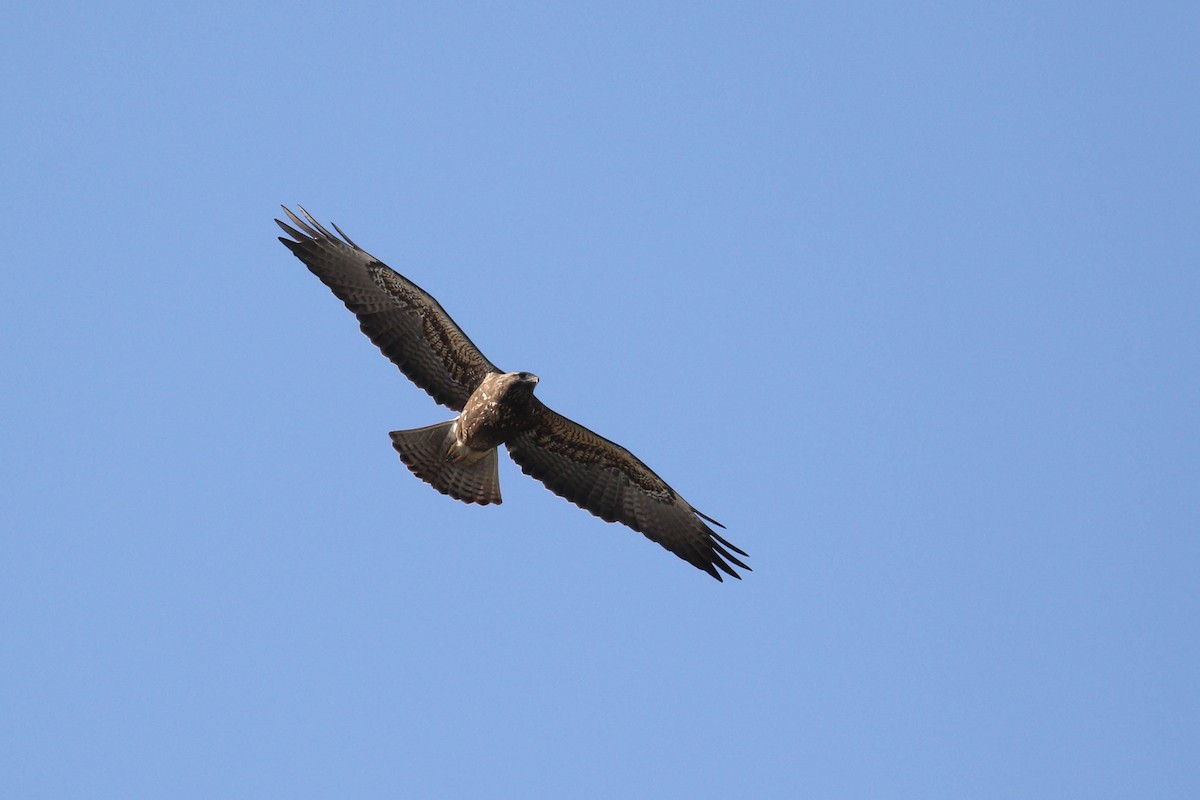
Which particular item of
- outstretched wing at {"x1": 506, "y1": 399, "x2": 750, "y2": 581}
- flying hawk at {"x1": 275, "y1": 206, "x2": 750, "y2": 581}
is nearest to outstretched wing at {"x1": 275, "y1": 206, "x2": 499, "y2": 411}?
flying hawk at {"x1": 275, "y1": 206, "x2": 750, "y2": 581}

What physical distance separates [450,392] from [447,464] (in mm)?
702

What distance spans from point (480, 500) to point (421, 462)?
2.24ft

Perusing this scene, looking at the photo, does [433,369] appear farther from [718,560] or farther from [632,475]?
[718,560]

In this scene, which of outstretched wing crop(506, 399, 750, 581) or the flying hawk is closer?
the flying hawk

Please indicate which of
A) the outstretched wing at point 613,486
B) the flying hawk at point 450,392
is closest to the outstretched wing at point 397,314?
the flying hawk at point 450,392

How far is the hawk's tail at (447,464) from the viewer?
15.0m

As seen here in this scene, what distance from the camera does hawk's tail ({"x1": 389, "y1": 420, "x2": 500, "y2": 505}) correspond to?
15.0 metres

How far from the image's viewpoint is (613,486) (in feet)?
51.8

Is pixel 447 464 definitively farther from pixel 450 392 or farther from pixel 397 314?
pixel 397 314

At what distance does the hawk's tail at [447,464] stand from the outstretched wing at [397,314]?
0.35m

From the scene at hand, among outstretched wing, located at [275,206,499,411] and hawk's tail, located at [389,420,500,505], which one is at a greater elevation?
outstretched wing, located at [275,206,499,411]

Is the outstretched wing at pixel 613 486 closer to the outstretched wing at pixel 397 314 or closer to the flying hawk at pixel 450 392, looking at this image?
the flying hawk at pixel 450 392

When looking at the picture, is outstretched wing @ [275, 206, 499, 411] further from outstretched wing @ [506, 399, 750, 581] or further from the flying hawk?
outstretched wing @ [506, 399, 750, 581]

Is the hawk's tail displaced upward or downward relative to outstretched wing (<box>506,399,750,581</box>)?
downward
